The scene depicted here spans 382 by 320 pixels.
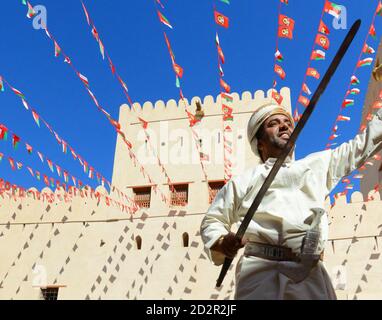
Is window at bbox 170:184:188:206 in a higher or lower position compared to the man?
higher

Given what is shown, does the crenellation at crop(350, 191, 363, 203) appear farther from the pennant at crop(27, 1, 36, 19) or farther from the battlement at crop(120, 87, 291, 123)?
the pennant at crop(27, 1, 36, 19)

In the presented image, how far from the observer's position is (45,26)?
589 cm

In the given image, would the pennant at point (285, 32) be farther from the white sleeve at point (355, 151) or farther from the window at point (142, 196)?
the window at point (142, 196)

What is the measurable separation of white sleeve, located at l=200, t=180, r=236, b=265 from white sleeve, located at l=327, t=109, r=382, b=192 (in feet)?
2.00

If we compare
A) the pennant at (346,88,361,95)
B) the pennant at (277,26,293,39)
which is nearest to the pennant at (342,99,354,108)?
the pennant at (346,88,361,95)

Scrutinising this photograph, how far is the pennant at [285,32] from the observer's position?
6426mm

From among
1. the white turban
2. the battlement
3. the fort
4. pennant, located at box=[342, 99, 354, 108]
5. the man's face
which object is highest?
the battlement

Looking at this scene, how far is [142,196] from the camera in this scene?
1370cm

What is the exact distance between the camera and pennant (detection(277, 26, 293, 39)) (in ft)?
21.1

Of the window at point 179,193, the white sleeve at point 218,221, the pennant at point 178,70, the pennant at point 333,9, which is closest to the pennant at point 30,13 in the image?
the pennant at point 178,70

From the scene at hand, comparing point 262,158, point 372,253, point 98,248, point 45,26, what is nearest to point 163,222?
point 98,248

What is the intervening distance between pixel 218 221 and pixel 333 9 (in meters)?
4.74

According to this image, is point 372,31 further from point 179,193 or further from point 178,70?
point 179,193

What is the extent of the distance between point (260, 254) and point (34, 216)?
33.4ft
